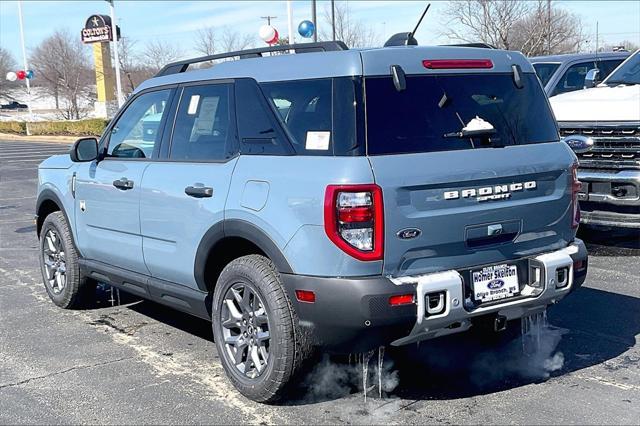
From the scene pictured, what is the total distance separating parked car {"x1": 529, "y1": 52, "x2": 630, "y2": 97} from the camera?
10.5m

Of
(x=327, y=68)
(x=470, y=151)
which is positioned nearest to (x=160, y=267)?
(x=327, y=68)

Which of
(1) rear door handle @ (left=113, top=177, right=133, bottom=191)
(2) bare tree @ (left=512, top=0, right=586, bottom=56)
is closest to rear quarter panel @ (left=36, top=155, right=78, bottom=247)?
(1) rear door handle @ (left=113, top=177, right=133, bottom=191)

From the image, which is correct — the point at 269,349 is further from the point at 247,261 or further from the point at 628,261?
the point at 628,261

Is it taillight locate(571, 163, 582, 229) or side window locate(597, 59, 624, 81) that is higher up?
side window locate(597, 59, 624, 81)

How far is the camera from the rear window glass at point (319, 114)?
3861mm

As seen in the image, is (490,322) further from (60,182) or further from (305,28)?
(305,28)

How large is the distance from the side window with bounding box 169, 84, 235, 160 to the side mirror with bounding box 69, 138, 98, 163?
3.43 feet

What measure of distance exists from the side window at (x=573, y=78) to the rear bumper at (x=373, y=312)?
7.20 meters

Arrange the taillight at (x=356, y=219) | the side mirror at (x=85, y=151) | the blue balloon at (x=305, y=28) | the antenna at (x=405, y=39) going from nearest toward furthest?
the taillight at (x=356, y=219), the antenna at (x=405, y=39), the side mirror at (x=85, y=151), the blue balloon at (x=305, y=28)

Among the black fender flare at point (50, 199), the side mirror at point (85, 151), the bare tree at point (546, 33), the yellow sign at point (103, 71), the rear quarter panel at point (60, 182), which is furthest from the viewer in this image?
the yellow sign at point (103, 71)

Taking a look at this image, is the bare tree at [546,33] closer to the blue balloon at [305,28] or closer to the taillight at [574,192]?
the blue balloon at [305,28]

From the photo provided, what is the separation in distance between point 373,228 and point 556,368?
183 cm

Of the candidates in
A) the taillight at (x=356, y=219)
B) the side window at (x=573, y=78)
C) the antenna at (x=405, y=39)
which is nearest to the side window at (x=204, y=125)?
the taillight at (x=356, y=219)

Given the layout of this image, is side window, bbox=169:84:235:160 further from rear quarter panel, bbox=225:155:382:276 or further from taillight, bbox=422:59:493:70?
taillight, bbox=422:59:493:70
